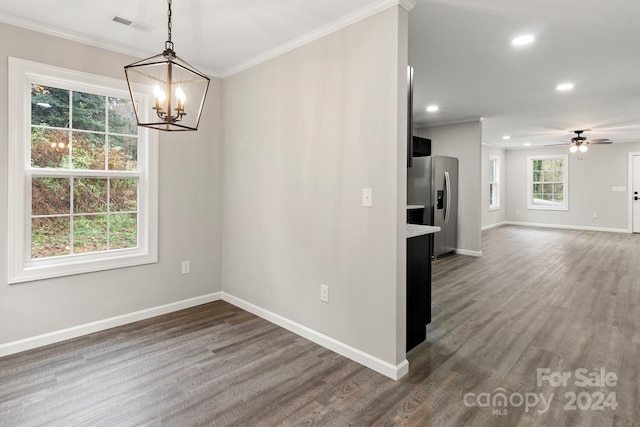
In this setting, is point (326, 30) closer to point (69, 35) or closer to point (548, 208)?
point (69, 35)

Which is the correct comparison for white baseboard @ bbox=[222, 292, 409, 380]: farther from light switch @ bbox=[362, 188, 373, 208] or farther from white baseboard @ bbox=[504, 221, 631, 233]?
white baseboard @ bbox=[504, 221, 631, 233]

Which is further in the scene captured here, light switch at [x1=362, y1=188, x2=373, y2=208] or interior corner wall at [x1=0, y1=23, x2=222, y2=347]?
interior corner wall at [x1=0, y1=23, x2=222, y2=347]

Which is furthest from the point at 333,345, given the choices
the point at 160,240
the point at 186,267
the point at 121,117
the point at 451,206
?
the point at 451,206

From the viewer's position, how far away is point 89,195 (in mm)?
3078

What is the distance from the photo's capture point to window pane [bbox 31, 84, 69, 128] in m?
2.78

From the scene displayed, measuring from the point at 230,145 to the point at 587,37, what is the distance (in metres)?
3.45

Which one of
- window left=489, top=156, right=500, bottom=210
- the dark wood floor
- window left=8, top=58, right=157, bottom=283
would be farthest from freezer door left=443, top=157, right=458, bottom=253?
window left=8, top=58, right=157, bottom=283

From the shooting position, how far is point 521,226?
10961mm

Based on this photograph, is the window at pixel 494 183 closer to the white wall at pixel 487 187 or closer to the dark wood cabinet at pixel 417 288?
the white wall at pixel 487 187

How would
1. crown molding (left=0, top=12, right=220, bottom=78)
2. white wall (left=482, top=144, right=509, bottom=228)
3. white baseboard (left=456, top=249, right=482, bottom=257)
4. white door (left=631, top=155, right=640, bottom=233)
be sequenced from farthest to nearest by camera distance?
white wall (left=482, top=144, right=509, bottom=228)
white door (left=631, top=155, right=640, bottom=233)
white baseboard (left=456, top=249, right=482, bottom=257)
crown molding (left=0, top=12, right=220, bottom=78)

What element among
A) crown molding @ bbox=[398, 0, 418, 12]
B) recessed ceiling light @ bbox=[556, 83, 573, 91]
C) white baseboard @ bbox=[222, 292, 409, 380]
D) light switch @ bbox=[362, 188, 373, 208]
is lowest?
white baseboard @ bbox=[222, 292, 409, 380]

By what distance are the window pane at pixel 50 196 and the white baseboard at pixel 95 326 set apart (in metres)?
1.00

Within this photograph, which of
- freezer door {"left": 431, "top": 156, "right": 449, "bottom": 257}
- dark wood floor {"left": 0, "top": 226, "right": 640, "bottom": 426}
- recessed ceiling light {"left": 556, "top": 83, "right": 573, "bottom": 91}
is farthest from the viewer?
freezer door {"left": 431, "top": 156, "right": 449, "bottom": 257}

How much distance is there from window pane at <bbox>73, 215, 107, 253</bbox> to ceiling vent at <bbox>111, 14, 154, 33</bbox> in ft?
5.41
